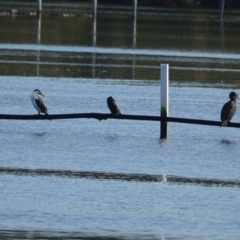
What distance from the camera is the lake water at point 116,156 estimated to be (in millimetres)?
11438

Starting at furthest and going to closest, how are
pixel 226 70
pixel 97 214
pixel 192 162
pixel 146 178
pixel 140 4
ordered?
pixel 140 4
pixel 226 70
pixel 192 162
pixel 146 178
pixel 97 214

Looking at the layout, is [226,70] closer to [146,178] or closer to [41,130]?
[41,130]

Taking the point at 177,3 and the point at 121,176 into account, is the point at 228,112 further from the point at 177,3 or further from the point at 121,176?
the point at 177,3

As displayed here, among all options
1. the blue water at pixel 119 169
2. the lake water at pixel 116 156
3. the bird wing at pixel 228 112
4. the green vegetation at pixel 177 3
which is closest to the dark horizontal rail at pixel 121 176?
the lake water at pixel 116 156

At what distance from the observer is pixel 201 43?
47.3m

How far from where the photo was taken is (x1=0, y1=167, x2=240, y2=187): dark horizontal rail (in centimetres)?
1388

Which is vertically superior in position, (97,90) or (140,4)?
(140,4)

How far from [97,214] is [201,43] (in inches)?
1417

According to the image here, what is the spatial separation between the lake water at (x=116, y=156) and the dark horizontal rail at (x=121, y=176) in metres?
0.01

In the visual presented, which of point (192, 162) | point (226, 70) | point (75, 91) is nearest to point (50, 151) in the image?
point (192, 162)

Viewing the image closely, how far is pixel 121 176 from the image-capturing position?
14148 mm

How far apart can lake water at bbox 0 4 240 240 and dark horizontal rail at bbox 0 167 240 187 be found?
13mm

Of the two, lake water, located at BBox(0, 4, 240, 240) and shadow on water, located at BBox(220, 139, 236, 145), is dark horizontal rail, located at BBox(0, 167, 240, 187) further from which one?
shadow on water, located at BBox(220, 139, 236, 145)

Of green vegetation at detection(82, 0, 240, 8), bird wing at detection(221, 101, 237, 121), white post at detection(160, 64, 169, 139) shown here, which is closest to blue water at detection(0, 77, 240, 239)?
white post at detection(160, 64, 169, 139)
